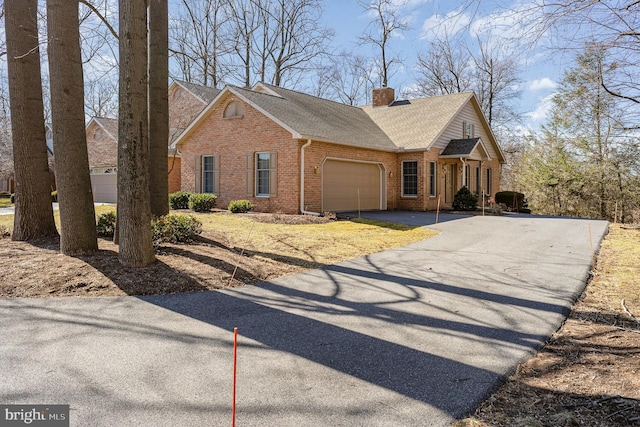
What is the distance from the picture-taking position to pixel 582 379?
135 inches

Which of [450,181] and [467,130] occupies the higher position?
[467,130]

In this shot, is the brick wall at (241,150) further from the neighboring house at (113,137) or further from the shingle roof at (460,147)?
the shingle roof at (460,147)

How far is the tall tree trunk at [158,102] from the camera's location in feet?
30.9

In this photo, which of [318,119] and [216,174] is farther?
[216,174]

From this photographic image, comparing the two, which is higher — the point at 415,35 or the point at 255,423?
the point at 415,35

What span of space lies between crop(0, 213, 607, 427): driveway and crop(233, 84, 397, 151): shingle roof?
32.4 ft

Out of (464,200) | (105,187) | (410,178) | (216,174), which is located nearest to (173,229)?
(216,174)

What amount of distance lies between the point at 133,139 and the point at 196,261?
7.31 ft

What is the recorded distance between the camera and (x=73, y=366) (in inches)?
140

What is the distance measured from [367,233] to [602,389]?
8.49 metres

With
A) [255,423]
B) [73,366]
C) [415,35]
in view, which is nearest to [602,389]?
[255,423]

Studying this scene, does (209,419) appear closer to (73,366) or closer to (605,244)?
(73,366)

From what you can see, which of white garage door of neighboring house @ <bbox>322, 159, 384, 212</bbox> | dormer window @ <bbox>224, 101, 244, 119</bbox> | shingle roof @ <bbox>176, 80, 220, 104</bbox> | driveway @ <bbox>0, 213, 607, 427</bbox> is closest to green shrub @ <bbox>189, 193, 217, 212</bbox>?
dormer window @ <bbox>224, 101, 244, 119</bbox>

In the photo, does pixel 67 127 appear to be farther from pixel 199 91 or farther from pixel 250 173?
pixel 199 91
